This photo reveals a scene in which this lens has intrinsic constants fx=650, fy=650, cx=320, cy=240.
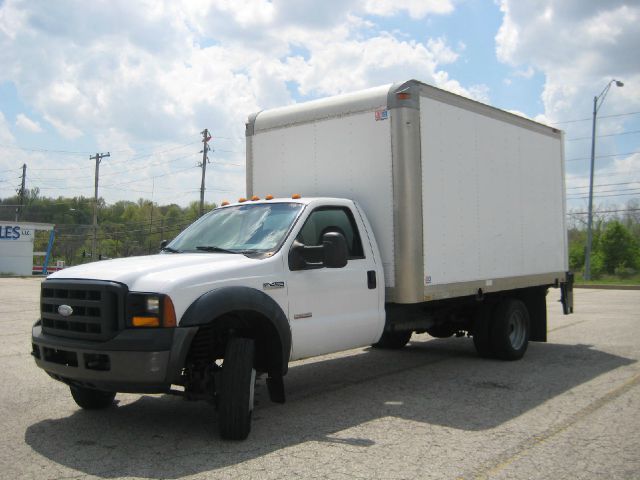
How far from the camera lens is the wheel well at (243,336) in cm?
554

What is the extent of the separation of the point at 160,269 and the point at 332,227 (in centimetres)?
202

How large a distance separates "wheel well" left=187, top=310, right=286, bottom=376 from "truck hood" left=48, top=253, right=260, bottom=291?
41 cm

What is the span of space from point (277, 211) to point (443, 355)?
451 centimetres

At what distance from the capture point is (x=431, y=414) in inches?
244

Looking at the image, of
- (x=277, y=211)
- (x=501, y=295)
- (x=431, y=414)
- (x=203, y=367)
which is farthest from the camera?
(x=501, y=295)

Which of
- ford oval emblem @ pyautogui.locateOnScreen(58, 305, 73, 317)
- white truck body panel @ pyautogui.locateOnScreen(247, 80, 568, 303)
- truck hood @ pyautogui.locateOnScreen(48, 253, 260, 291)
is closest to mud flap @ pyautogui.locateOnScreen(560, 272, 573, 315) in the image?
white truck body panel @ pyautogui.locateOnScreen(247, 80, 568, 303)

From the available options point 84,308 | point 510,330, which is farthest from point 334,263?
point 510,330

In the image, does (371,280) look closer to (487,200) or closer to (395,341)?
(487,200)

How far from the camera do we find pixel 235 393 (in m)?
5.21

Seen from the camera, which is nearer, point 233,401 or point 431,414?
point 233,401

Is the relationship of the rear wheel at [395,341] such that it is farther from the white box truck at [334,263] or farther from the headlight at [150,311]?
the headlight at [150,311]

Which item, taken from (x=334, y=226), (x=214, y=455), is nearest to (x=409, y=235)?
(x=334, y=226)

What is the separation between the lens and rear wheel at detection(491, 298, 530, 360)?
905 centimetres

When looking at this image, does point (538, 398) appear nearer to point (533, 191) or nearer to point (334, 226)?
point (334, 226)
